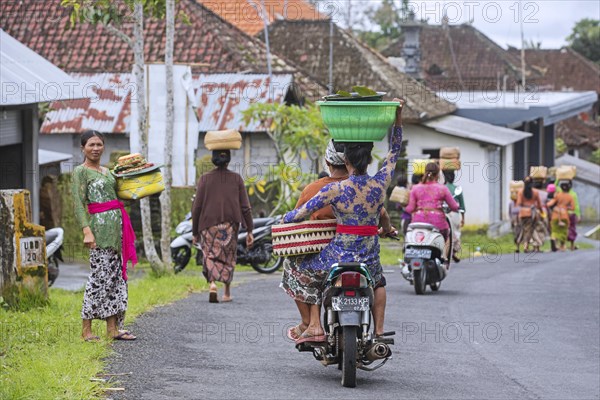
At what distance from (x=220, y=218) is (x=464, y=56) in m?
50.1

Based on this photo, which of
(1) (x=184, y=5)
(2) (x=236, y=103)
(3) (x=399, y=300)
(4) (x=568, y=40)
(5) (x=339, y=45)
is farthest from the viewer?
(4) (x=568, y=40)

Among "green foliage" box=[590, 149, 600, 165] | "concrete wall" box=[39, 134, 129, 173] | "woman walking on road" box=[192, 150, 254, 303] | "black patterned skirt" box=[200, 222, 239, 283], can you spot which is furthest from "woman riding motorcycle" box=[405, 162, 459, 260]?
"green foliage" box=[590, 149, 600, 165]

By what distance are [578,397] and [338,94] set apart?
9.75 feet

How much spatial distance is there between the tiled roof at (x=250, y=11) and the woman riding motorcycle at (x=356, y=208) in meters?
25.8

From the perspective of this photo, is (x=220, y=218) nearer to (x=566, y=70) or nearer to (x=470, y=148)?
(x=470, y=148)

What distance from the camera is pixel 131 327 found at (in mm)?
11023

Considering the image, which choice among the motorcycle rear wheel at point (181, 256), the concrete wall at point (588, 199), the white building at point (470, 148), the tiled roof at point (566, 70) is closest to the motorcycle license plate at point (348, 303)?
the motorcycle rear wheel at point (181, 256)

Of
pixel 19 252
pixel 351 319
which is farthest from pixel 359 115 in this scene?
pixel 19 252

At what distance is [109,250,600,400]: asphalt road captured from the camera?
8.49 meters

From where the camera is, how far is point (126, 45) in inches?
1208

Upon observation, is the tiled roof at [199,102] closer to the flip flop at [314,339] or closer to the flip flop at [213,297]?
the flip flop at [213,297]

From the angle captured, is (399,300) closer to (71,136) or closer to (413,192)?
(413,192)

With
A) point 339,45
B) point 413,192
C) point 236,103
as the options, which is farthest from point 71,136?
point 413,192

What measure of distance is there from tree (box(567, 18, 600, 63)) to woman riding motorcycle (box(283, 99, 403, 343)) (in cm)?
7022
